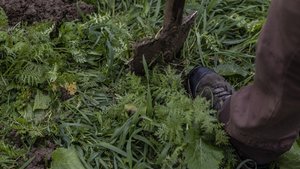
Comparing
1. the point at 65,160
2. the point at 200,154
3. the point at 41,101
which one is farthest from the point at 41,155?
the point at 200,154

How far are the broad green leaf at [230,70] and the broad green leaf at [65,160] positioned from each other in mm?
808

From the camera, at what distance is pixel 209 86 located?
7.75ft

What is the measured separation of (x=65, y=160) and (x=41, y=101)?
348 millimetres

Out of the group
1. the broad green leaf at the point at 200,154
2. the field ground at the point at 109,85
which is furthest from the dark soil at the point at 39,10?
the broad green leaf at the point at 200,154

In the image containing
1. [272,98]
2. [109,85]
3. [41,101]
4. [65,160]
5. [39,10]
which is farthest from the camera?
[39,10]

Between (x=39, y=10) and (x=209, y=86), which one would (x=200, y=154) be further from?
(x=39, y=10)

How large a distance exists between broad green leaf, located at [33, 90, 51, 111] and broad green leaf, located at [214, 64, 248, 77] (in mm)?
793

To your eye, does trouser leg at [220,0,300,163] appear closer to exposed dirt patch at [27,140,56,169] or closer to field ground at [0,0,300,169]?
field ground at [0,0,300,169]

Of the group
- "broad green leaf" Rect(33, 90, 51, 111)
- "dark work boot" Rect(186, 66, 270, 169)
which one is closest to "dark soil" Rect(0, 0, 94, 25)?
"broad green leaf" Rect(33, 90, 51, 111)

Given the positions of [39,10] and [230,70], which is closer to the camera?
[230,70]

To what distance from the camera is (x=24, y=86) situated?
2334 mm

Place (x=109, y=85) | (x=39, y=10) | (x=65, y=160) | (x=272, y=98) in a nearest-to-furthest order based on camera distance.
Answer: (x=272, y=98) → (x=65, y=160) → (x=109, y=85) → (x=39, y=10)

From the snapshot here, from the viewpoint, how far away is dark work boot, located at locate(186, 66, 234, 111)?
90.7 inches

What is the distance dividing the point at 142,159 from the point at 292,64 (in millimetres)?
790
